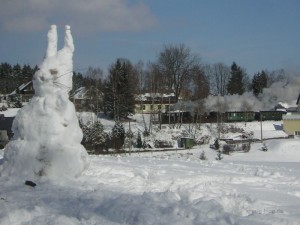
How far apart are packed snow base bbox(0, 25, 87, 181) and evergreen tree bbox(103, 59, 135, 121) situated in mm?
54685

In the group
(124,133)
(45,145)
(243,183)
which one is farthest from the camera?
(124,133)

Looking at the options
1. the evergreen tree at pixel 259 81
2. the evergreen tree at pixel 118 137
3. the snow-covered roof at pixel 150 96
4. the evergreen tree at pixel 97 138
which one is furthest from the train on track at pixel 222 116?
the evergreen tree at pixel 259 81

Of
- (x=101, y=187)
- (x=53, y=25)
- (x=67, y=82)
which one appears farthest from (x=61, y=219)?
(x=53, y=25)

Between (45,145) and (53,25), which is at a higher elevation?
(53,25)

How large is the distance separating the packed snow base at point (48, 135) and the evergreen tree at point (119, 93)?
54685 millimetres

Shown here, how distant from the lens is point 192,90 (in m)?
89.9

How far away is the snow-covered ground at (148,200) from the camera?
8.05 meters

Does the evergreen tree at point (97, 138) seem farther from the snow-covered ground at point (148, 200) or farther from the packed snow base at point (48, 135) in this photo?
the packed snow base at point (48, 135)

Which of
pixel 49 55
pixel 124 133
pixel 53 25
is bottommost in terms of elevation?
pixel 124 133

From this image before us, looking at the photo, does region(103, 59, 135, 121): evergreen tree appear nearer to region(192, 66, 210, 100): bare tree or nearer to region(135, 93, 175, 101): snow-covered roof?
region(135, 93, 175, 101): snow-covered roof

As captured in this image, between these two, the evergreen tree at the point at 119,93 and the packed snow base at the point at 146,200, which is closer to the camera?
the packed snow base at the point at 146,200

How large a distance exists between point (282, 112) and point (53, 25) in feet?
206

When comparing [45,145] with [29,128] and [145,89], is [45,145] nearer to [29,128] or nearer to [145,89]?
[29,128]

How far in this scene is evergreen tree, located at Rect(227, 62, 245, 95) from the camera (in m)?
102
